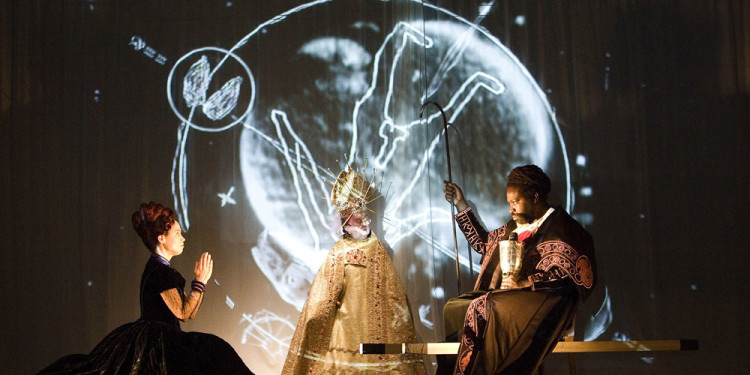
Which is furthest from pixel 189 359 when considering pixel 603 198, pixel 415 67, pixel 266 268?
pixel 603 198

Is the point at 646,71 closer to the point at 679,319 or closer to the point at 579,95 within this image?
the point at 579,95

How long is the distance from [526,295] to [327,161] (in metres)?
1.82

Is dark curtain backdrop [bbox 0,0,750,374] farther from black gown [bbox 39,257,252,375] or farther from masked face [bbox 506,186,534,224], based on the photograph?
black gown [bbox 39,257,252,375]

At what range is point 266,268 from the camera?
5.11 meters

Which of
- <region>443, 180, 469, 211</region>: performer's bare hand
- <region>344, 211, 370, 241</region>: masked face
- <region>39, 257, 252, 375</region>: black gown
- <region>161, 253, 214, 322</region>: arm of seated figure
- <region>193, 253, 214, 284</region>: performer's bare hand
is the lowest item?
<region>39, 257, 252, 375</region>: black gown

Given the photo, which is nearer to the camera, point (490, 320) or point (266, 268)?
point (490, 320)

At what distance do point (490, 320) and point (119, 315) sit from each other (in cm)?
257

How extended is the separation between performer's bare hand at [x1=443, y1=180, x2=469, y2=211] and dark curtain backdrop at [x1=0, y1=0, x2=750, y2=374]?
0.15m

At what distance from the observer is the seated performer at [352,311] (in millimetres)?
4477

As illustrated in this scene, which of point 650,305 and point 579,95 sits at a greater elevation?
point 579,95

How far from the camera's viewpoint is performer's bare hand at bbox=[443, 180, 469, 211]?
4801mm

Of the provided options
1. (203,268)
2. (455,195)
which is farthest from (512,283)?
(203,268)

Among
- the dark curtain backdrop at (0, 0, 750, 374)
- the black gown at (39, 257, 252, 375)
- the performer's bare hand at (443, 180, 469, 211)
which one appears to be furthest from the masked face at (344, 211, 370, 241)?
the black gown at (39, 257, 252, 375)

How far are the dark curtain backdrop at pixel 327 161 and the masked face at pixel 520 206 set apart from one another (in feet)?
2.35
